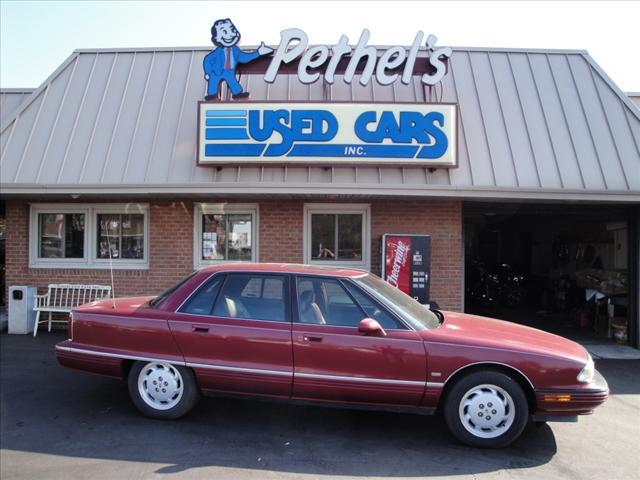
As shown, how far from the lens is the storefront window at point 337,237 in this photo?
8820 millimetres

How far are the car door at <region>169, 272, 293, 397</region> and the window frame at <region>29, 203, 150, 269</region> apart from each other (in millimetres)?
4759

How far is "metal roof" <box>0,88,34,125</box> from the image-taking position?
10398mm

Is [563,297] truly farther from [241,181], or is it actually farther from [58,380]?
[58,380]

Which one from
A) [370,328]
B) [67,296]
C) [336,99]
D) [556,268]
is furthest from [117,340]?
[556,268]

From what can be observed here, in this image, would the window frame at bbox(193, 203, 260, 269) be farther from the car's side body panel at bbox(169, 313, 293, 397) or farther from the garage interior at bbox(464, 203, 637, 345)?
the car's side body panel at bbox(169, 313, 293, 397)

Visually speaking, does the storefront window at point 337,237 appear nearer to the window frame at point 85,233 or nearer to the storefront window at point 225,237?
the storefront window at point 225,237

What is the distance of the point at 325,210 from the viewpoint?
8.84 m

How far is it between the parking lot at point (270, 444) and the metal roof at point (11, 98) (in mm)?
7363

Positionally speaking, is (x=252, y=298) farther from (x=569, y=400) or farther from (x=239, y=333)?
(x=569, y=400)

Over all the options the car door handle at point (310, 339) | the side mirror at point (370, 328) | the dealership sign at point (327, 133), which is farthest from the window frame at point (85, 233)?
the side mirror at point (370, 328)

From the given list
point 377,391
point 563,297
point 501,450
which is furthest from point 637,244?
point 377,391

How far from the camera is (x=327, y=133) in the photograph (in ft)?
26.3

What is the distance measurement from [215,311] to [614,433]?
4014mm

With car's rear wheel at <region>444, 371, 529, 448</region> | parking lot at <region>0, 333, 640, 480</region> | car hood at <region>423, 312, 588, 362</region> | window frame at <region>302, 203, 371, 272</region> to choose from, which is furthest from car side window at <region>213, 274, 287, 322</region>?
window frame at <region>302, 203, 371, 272</region>
